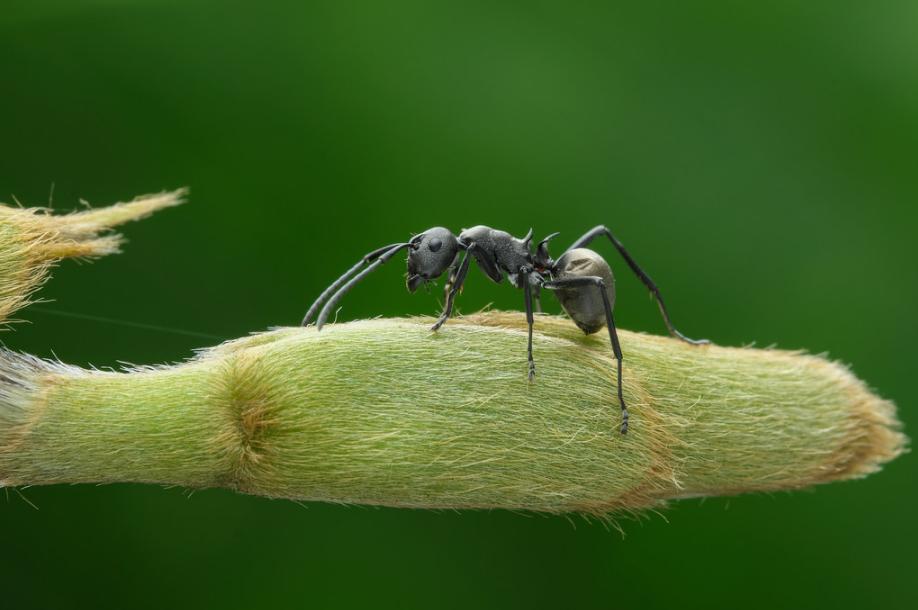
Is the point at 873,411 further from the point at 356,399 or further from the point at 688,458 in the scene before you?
the point at 356,399

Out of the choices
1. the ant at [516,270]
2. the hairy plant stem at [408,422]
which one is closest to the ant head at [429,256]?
the ant at [516,270]

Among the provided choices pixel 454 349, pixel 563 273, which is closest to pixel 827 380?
pixel 563 273

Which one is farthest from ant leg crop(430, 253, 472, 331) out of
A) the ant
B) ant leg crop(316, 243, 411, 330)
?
ant leg crop(316, 243, 411, 330)

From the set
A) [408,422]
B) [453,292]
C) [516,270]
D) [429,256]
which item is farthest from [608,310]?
[408,422]

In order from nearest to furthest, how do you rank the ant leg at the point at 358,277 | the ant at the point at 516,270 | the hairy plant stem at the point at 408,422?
1. the hairy plant stem at the point at 408,422
2. the ant leg at the point at 358,277
3. the ant at the point at 516,270

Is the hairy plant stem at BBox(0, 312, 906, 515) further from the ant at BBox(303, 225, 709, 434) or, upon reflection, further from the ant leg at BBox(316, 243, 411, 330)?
the ant leg at BBox(316, 243, 411, 330)

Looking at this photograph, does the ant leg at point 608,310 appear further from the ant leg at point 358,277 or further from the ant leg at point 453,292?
the ant leg at point 358,277
